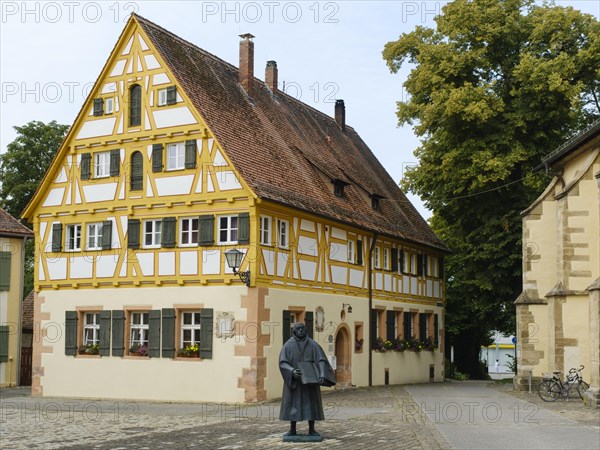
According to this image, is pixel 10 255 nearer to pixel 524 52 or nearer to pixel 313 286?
pixel 313 286

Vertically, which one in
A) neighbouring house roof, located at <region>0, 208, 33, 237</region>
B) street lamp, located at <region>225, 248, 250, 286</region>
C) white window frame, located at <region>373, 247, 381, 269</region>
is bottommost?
street lamp, located at <region>225, 248, 250, 286</region>

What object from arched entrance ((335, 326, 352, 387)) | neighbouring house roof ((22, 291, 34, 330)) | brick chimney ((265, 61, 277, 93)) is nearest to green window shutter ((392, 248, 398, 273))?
arched entrance ((335, 326, 352, 387))

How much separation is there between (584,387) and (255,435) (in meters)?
12.3

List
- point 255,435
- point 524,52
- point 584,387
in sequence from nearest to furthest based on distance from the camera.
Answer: point 255,435
point 584,387
point 524,52

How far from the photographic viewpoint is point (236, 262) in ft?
81.5

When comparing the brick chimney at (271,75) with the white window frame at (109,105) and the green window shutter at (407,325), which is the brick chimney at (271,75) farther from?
the green window shutter at (407,325)

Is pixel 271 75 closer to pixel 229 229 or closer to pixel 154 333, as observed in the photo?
pixel 229 229

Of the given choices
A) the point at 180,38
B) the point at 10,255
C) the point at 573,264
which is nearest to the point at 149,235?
the point at 180,38

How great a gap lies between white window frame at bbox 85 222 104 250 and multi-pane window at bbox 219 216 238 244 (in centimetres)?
440

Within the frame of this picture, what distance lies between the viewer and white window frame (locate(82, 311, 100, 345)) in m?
28.3

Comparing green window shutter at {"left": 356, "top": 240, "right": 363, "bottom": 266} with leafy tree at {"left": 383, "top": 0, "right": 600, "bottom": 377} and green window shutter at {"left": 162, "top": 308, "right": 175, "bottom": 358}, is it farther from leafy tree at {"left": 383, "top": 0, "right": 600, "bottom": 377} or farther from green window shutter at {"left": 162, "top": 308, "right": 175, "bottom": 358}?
green window shutter at {"left": 162, "top": 308, "right": 175, "bottom": 358}

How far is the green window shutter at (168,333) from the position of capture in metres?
26.4

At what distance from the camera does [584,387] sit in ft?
83.6

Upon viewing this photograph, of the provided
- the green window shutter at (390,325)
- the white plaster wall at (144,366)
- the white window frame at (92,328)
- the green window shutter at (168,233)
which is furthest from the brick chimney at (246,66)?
the green window shutter at (390,325)
